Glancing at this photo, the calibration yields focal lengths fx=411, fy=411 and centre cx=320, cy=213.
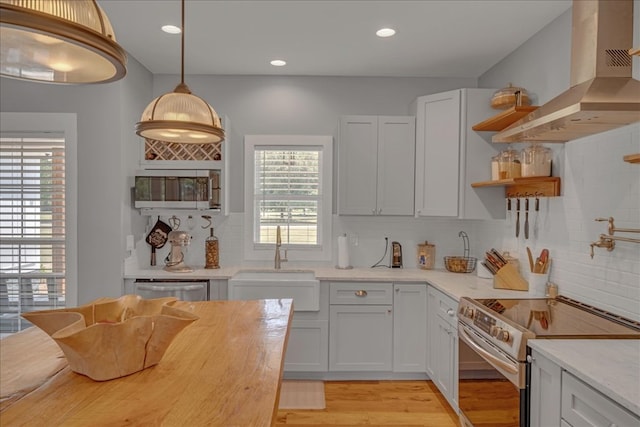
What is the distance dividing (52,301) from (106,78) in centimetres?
284

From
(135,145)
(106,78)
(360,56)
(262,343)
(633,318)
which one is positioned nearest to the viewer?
(106,78)

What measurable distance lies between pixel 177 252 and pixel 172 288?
0.51 meters

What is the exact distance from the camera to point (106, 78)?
1313mm

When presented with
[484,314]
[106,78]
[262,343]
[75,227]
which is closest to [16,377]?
[262,343]

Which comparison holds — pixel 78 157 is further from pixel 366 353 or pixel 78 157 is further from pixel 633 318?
pixel 633 318

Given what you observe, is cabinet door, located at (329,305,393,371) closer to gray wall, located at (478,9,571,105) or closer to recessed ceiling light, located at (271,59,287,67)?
gray wall, located at (478,9,571,105)

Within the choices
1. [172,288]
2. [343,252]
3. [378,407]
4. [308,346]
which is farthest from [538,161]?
[172,288]

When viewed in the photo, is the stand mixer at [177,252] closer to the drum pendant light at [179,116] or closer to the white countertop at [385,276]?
the white countertop at [385,276]

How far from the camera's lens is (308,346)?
11.5ft

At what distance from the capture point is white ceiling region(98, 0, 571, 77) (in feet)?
8.64

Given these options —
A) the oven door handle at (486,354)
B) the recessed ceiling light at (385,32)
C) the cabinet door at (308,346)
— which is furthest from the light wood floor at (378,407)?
the recessed ceiling light at (385,32)

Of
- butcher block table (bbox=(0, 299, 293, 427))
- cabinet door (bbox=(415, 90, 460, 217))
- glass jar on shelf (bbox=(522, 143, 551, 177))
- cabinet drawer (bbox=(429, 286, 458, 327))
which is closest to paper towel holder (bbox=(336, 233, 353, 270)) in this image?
cabinet door (bbox=(415, 90, 460, 217))

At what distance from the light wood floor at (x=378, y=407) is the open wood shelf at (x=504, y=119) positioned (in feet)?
7.11

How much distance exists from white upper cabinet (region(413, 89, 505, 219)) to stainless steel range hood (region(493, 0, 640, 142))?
115cm
